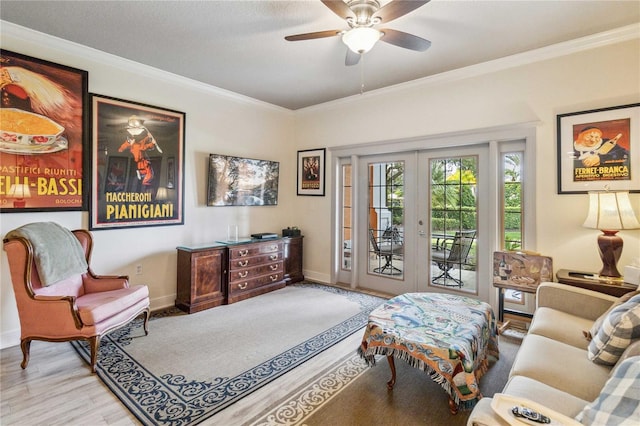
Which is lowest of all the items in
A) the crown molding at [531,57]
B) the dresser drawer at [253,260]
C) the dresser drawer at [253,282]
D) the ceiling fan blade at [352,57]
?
the dresser drawer at [253,282]

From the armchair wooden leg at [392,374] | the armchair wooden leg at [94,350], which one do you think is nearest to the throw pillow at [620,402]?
the armchair wooden leg at [392,374]

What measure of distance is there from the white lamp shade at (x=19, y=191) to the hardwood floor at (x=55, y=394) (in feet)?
4.51

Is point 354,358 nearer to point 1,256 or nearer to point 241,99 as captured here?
point 1,256

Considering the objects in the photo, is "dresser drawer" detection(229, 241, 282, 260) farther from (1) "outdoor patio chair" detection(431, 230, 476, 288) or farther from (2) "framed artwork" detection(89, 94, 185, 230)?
(1) "outdoor patio chair" detection(431, 230, 476, 288)

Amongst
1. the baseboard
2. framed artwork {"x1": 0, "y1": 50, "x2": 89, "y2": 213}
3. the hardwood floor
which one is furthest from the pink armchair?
the baseboard

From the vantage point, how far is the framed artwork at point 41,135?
112 inches

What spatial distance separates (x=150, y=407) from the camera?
79.7 inches

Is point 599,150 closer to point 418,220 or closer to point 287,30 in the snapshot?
point 418,220

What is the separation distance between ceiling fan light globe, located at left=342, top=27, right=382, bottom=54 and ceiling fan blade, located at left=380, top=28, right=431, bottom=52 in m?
0.17

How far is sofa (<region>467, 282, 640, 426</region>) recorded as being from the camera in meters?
1.14

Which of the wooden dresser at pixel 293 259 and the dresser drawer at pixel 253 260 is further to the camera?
the wooden dresser at pixel 293 259

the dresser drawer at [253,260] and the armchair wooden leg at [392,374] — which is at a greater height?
the dresser drawer at [253,260]

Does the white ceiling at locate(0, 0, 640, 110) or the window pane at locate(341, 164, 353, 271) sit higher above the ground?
the white ceiling at locate(0, 0, 640, 110)

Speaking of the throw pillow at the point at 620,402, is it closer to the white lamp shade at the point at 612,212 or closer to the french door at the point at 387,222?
the white lamp shade at the point at 612,212
